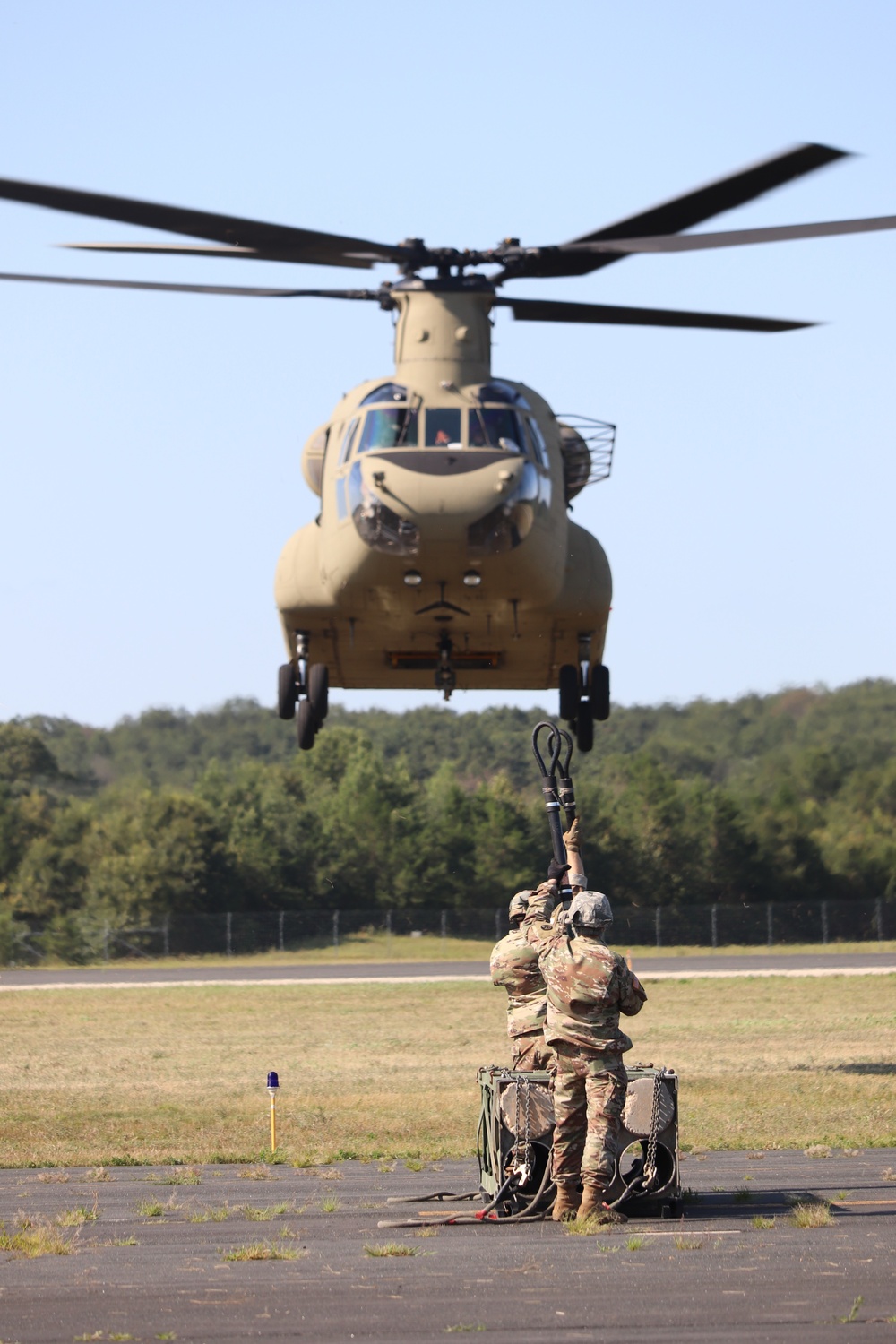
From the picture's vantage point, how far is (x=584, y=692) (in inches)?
864

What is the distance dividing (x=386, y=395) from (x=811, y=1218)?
11298 millimetres

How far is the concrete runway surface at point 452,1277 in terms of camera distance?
24.2ft

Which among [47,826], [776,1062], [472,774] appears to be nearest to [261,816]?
[47,826]

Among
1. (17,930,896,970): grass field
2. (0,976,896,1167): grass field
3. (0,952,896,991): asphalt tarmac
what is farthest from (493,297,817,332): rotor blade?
(17,930,896,970): grass field

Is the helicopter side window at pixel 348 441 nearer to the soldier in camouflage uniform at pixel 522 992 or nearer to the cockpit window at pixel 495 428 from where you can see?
the cockpit window at pixel 495 428

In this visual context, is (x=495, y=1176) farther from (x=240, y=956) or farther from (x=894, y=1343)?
(x=240, y=956)

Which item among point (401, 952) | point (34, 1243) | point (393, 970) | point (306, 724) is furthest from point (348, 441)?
point (401, 952)

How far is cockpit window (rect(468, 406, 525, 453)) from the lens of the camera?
61.0 feet

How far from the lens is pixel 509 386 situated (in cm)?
1959

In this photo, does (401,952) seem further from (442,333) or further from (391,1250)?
(391,1250)

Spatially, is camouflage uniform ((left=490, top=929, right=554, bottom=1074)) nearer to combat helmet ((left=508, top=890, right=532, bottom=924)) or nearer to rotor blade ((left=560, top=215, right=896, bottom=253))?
combat helmet ((left=508, top=890, right=532, bottom=924))

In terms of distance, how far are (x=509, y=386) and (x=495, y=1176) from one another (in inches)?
432

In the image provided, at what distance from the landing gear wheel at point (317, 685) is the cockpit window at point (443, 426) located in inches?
168

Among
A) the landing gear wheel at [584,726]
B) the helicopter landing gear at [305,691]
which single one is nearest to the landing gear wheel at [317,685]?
the helicopter landing gear at [305,691]
